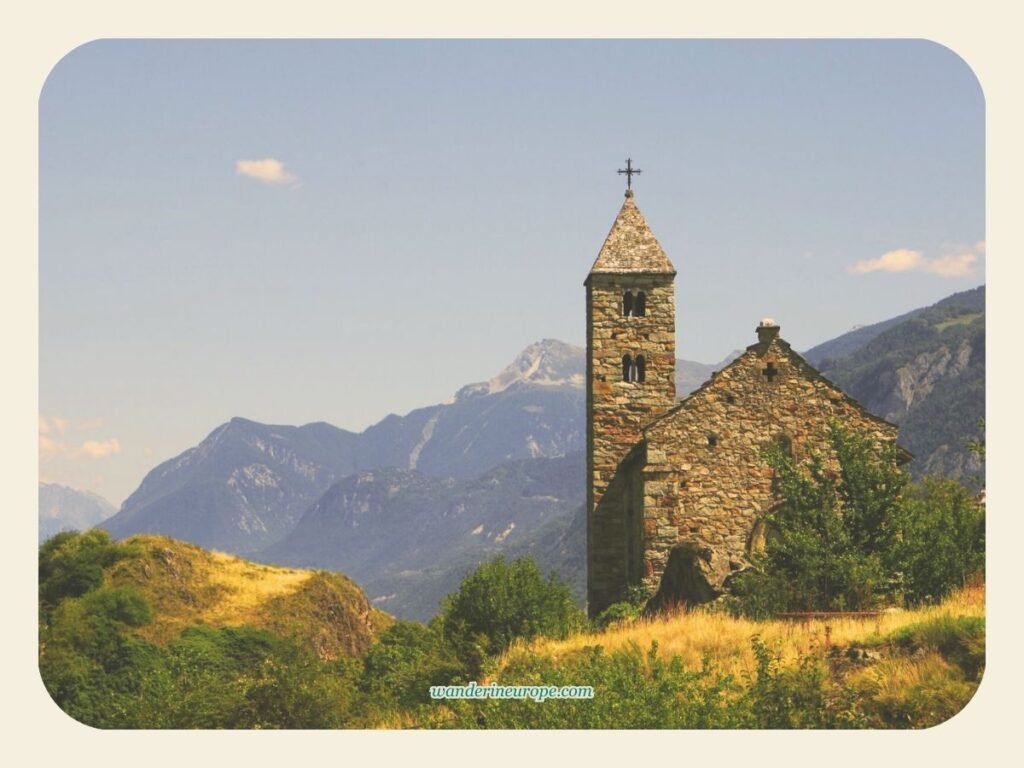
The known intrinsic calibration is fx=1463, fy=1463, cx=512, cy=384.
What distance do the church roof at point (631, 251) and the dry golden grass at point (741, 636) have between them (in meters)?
16.0

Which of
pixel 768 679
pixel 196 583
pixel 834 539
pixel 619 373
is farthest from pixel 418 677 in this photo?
pixel 196 583

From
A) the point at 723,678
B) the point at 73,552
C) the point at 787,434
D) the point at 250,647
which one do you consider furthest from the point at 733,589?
the point at 73,552

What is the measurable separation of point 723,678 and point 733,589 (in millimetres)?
5874

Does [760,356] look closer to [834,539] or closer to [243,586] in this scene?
[834,539]

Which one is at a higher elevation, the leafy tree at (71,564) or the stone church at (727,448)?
the stone church at (727,448)

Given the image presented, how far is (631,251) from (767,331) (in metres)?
7.32

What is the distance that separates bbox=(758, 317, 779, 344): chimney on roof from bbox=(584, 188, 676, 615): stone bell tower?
5.63 metres

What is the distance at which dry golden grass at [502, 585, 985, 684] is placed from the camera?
24781 millimetres

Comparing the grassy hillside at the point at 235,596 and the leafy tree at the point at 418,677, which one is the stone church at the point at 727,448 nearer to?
the leafy tree at the point at 418,677

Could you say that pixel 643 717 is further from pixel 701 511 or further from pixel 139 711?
pixel 701 511

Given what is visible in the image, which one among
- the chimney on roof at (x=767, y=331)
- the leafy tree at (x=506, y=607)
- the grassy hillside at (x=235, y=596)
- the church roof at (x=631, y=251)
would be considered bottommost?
the grassy hillside at (x=235, y=596)

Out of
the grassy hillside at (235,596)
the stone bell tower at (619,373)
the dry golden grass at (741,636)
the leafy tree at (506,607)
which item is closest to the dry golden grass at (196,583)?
the grassy hillside at (235,596)

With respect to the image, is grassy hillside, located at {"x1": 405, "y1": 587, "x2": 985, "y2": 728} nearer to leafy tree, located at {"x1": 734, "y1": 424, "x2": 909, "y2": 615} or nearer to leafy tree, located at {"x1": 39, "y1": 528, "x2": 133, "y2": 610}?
leafy tree, located at {"x1": 734, "y1": 424, "x2": 909, "y2": 615}

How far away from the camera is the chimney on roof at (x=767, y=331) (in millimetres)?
36375
